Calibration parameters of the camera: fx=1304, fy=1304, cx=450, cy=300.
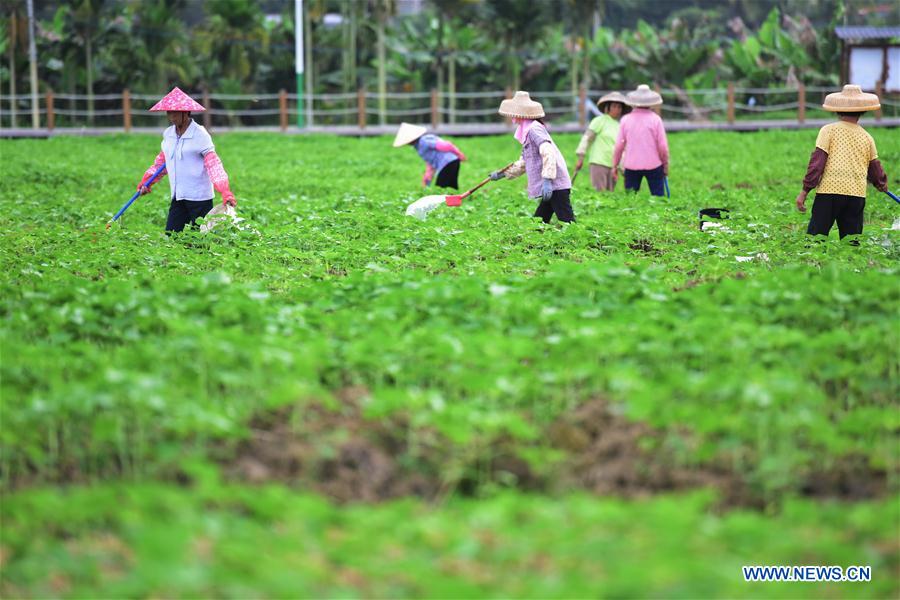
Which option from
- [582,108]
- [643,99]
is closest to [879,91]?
[582,108]

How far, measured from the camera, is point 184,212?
1130 cm

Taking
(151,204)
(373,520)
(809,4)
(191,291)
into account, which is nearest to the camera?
(373,520)

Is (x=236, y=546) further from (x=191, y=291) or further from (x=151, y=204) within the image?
(x=151, y=204)

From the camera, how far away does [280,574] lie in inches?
154

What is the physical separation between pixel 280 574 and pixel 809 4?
45.6 metres

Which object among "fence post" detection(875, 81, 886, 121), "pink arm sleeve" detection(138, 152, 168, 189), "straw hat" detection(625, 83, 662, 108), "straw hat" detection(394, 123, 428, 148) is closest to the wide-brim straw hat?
"straw hat" detection(625, 83, 662, 108)

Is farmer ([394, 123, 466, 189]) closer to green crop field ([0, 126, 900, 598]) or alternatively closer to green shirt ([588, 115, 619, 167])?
green shirt ([588, 115, 619, 167])

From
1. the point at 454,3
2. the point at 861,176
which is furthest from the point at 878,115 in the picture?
the point at 861,176

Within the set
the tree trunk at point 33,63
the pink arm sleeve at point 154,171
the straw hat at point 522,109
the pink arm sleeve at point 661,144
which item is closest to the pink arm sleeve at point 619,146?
the pink arm sleeve at point 661,144

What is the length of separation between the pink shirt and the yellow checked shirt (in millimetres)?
3724

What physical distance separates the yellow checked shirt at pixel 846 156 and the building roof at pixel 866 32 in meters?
22.5

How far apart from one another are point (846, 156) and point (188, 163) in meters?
5.28

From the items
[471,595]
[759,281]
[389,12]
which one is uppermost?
[389,12]

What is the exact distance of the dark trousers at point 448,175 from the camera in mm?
14594
